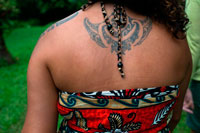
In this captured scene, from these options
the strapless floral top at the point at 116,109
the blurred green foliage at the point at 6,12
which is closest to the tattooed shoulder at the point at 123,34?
the strapless floral top at the point at 116,109

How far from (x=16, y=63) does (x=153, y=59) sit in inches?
291

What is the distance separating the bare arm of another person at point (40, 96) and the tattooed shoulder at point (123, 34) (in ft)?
0.87

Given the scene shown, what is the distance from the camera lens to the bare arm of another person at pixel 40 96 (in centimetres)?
123

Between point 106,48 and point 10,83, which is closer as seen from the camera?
point 106,48

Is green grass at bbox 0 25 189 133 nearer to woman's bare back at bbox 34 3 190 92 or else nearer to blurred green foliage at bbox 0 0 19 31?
blurred green foliage at bbox 0 0 19 31

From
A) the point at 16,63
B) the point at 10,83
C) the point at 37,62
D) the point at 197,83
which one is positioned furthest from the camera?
the point at 16,63

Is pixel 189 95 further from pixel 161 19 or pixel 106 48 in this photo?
pixel 106 48

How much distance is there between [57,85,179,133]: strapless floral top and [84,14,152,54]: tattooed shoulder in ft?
0.82

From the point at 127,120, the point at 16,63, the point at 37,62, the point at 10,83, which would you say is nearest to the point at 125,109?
the point at 127,120

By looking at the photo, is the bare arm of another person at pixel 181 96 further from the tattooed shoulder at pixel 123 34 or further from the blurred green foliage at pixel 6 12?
the blurred green foliage at pixel 6 12

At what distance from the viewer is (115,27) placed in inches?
48.6

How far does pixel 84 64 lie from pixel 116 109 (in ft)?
1.00

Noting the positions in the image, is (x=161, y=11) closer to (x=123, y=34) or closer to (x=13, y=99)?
(x=123, y=34)

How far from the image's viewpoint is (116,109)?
49.5 inches
